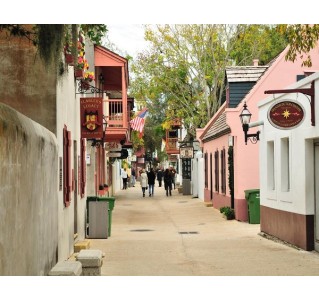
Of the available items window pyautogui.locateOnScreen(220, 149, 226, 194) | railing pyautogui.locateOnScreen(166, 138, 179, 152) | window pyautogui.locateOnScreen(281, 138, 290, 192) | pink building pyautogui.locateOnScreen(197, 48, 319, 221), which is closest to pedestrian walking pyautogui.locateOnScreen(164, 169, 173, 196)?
railing pyautogui.locateOnScreen(166, 138, 179, 152)

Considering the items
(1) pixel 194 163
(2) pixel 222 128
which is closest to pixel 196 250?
(2) pixel 222 128

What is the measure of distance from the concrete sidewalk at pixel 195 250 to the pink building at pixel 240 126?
1.16m

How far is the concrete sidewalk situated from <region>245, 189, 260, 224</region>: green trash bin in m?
0.38

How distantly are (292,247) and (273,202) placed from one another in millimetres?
2073

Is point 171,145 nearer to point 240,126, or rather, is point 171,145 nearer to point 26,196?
point 240,126

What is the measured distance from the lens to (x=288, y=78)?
23.7 metres

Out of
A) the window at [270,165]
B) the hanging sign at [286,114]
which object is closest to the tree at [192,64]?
the window at [270,165]

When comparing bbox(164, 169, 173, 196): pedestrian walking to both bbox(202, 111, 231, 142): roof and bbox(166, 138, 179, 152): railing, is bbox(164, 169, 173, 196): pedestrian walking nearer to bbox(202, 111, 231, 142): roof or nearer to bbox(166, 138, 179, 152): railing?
bbox(202, 111, 231, 142): roof

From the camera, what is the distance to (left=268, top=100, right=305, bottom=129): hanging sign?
13945mm

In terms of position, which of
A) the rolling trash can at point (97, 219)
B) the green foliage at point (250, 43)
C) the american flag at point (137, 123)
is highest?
the green foliage at point (250, 43)

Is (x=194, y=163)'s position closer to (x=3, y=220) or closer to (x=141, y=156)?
(x=3, y=220)

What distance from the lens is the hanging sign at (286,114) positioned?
13.9 metres

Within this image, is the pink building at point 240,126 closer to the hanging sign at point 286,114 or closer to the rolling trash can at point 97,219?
the rolling trash can at point 97,219

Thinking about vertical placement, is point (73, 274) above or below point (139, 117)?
below
